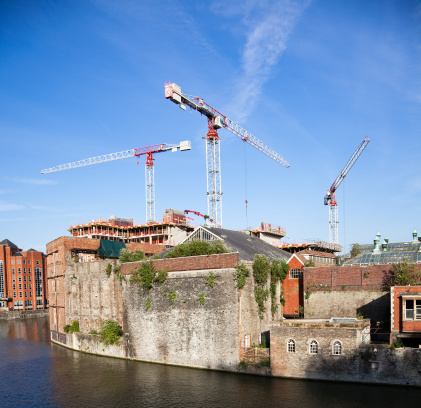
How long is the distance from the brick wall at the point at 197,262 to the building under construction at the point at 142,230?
39.0 meters

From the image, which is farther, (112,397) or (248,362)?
(248,362)

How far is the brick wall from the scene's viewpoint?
4162 cm

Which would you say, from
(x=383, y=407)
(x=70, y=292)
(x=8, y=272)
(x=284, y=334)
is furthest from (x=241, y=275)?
(x=8, y=272)

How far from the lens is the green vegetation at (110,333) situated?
164 feet

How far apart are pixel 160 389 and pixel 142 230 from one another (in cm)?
5641

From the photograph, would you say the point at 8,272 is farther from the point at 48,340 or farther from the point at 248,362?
the point at 248,362

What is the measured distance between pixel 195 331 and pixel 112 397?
1033cm

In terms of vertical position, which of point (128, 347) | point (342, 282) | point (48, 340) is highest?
point (342, 282)

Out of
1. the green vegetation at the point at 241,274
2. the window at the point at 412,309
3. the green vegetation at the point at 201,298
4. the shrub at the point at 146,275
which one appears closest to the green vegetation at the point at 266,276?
the green vegetation at the point at 241,274

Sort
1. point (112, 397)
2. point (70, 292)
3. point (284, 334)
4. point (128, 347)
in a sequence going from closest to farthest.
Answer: point (112, 397) → point (284, 334) → point (128, 347) → point (70, 292)

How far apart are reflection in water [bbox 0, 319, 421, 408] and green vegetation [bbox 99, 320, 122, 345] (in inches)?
92.3

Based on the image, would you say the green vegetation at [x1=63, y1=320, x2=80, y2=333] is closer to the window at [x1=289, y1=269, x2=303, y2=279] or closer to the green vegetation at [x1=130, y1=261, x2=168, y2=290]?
the green vegetation at [x1=130, y1=261, x2=168, y2=290]

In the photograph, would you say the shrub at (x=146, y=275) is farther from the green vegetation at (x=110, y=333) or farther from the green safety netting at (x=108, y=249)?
the green safety netting at (x=108, y=249)

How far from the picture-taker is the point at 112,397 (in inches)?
1380
